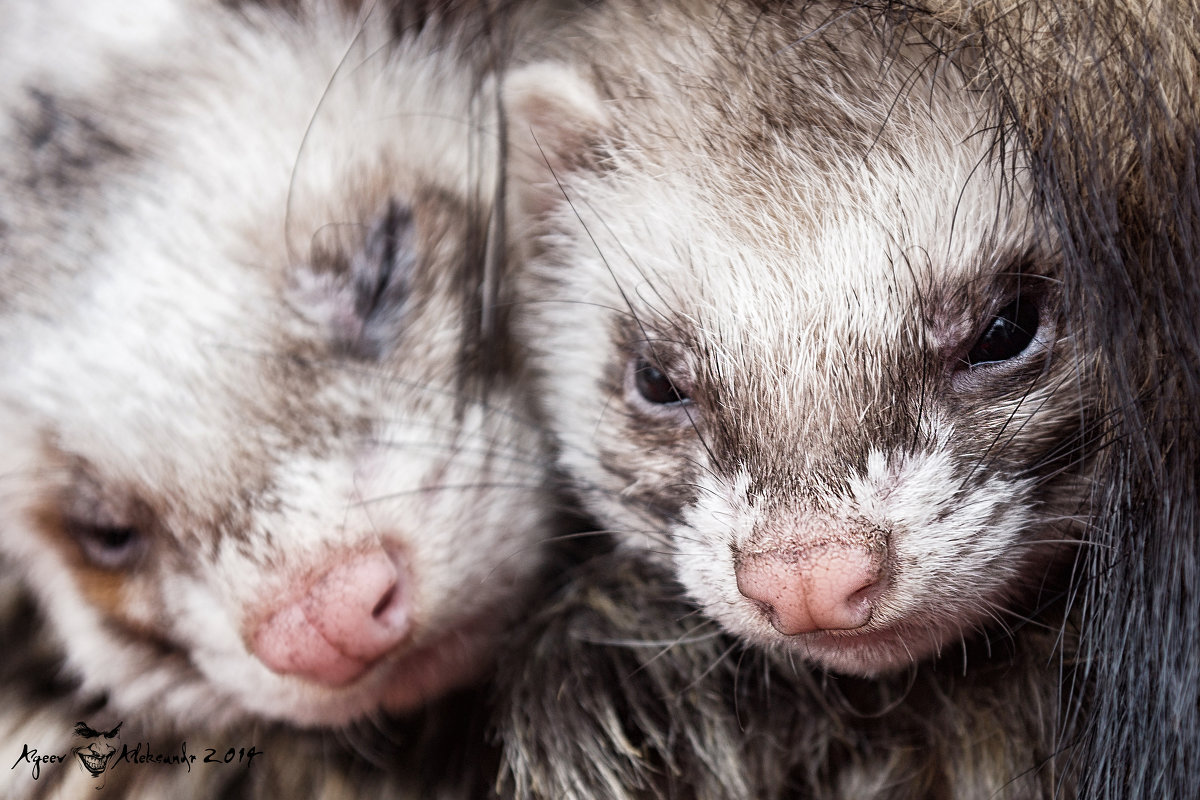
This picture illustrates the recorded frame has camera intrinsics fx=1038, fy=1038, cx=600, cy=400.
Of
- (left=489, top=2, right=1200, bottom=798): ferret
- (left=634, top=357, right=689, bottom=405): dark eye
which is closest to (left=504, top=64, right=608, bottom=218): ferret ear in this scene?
(left=489, top=2, right=1200, bottom=798): ferret

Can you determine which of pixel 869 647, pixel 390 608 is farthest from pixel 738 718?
pixel 390 608

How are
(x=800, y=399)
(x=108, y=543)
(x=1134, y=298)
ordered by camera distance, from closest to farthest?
(x=1134, y=298)
(x=800, y=399)
(x=108, y=543)

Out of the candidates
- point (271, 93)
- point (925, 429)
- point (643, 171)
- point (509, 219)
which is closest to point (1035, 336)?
point (925, 429)

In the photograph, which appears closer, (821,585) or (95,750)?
(821,585)

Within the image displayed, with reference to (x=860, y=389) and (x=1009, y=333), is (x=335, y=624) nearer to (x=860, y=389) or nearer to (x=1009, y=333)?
(x=860, y=389)

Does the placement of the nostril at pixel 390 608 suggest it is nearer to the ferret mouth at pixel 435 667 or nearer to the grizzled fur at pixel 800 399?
the ferret mouth at pixel 435 667
